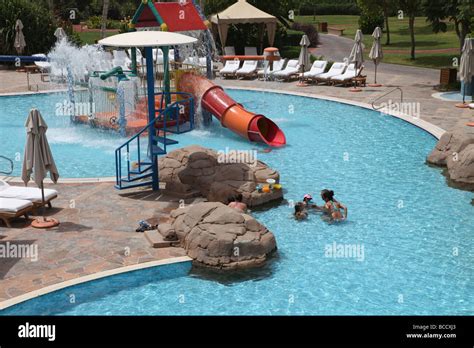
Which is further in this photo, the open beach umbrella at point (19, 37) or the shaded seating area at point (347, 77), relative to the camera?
the open beach umbrella at point (19, 37)

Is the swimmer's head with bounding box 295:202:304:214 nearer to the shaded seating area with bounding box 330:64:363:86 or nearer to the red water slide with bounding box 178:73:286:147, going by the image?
the red water slide with bounding box 178:73:286:147

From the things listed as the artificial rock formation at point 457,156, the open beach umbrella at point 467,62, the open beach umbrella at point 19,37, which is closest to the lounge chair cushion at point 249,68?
the open beach umbrella at point 19,37

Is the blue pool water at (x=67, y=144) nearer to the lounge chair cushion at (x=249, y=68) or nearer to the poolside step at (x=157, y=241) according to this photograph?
the poolside step at (x=157, y=241)

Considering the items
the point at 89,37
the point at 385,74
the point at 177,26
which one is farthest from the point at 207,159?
the point at 89,37

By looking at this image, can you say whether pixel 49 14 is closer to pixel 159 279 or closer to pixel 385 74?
pixel 385 74

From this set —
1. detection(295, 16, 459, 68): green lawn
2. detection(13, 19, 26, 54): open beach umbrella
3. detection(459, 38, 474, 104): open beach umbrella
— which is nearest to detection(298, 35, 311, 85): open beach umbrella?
detection(459, 38, 474, 104): open beach umbrella

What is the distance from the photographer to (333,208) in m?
14.2

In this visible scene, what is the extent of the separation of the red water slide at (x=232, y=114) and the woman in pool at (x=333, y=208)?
267 inches

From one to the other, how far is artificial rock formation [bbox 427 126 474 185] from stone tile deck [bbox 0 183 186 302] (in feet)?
25.2

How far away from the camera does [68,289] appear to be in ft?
35.2

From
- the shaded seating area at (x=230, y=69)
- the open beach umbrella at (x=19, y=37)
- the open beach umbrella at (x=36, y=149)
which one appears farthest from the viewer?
the open beach umbrella at (x=19, y=37)

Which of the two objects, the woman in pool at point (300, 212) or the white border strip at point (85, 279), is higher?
the woman in pool at point (300, 212)

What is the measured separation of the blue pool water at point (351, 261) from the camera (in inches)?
415

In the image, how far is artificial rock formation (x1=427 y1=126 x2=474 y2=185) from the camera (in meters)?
16.7
